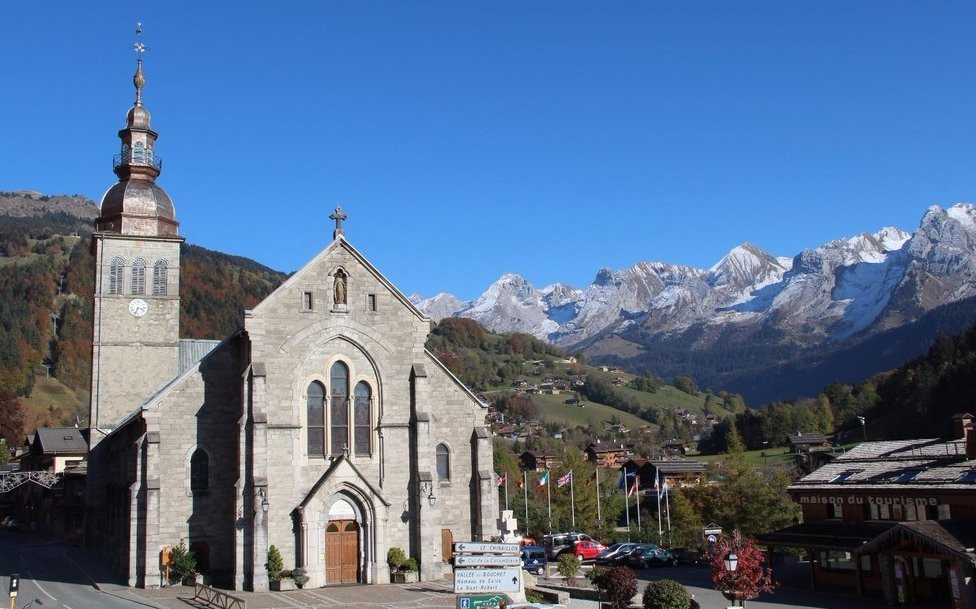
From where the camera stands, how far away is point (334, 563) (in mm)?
41875

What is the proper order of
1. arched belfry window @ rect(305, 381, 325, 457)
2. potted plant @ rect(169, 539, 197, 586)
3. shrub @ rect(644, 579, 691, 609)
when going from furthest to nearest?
arched belfry window @ rect(305, 381, 325, 457), potted plant @ rect(169, 539, 197, 586), shrub @ rect(644, 579, 691, 609)

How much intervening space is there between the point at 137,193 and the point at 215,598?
101 feet

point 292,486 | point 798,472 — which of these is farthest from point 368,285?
point 798,472

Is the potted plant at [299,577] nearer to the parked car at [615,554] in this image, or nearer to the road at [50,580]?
the road at [50,580]

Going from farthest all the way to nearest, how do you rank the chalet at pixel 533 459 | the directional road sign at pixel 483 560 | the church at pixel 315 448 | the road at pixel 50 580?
the chalet at pixel 533 459
the church at pixel 315 448
the road at pixel 50 580
the directional road sign at pixel 483 560

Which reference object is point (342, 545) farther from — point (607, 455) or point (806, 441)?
point (806, 441)

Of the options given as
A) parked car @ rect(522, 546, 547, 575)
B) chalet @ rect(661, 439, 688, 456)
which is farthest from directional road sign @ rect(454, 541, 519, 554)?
chalet @ rect(661, 439, 688, 456)

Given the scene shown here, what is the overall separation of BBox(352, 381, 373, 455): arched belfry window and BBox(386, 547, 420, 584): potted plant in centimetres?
467

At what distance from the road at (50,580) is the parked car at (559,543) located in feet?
82.1

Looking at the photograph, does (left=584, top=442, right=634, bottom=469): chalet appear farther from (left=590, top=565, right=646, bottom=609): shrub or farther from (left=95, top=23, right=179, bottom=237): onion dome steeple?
(left=590, top=565, right=646, bottom=609): shrub

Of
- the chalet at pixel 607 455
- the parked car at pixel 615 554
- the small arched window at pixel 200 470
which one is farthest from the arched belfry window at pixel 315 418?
the chalet at pixel 607 455

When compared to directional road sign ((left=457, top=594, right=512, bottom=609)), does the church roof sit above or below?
above

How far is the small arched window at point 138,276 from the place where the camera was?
58.1 metres

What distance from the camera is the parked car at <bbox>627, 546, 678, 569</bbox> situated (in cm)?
5147
